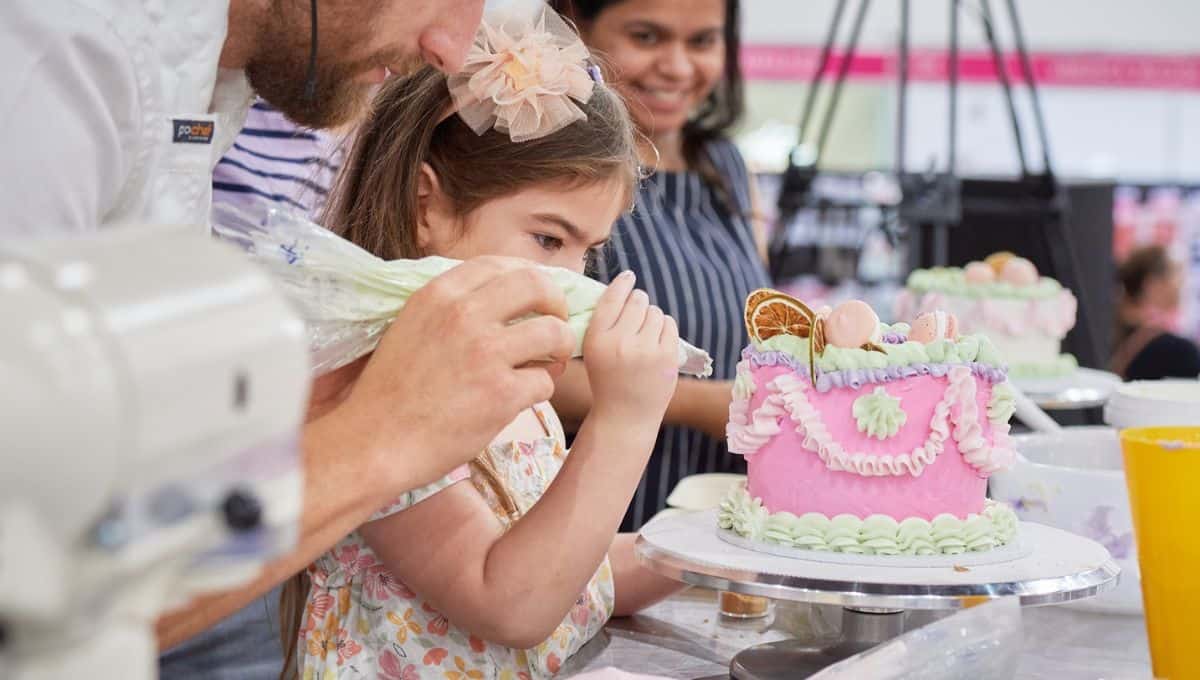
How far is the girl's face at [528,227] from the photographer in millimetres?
1650

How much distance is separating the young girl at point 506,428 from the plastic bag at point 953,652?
320mm

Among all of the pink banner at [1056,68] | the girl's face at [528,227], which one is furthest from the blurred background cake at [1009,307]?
A: the pink banner at [1056,68]

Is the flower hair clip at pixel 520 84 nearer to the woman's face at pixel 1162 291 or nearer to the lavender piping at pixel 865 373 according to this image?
the lavender piping at pixel 865 373

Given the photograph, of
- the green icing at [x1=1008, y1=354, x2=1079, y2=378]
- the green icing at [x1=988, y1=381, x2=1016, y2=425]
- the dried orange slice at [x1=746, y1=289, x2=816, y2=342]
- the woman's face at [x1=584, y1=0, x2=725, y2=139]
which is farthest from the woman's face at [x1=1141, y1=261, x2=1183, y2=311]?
the dried orange slice at [x1=746, y1=289, x2=816, y2=342]

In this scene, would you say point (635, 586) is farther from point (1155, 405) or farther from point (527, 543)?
point (1155, 405)

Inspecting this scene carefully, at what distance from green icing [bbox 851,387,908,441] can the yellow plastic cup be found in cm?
23

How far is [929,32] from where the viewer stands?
8.16 metres

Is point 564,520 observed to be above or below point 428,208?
below

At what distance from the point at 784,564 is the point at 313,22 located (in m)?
0.73

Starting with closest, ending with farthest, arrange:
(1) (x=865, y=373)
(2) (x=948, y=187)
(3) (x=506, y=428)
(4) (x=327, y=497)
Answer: (4) (x=327, y=497) < (1) (x=865, y=373) < (3) (x=506, y=428) < (2) (x=948, y=187)

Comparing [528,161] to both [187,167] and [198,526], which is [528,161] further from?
[198,526]

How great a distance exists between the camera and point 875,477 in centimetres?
148

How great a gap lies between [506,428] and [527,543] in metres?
0.26

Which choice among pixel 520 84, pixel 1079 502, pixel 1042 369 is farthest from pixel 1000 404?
pixel 1042 369
